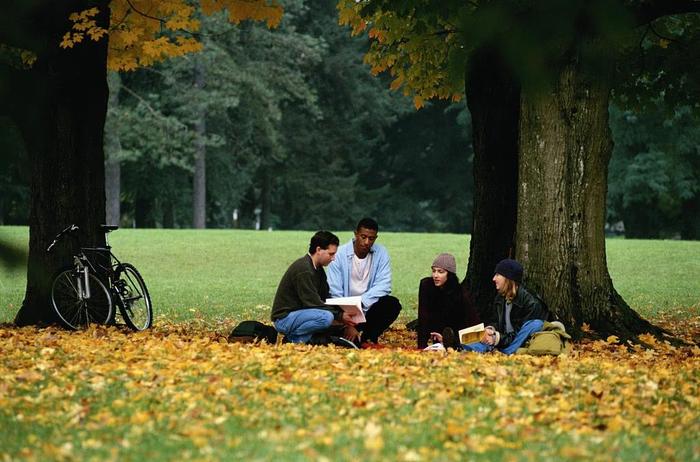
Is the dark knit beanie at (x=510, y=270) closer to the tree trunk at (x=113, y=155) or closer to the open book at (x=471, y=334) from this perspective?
the open book at (x=471, y=334)

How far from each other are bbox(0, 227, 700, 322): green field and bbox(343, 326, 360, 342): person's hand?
5.89 meters

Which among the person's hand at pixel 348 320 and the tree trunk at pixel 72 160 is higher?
the tree trunk at pixel 72 160

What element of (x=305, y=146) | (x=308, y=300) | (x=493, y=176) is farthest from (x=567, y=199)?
(x=305, y=146)

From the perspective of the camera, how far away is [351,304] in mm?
10500

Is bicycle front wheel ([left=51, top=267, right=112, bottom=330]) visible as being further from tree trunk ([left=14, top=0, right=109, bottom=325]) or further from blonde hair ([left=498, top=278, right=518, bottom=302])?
blonde hair ([left=498, top=278, right=518, bottom=302])

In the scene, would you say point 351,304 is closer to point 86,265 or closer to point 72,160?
point 86,265

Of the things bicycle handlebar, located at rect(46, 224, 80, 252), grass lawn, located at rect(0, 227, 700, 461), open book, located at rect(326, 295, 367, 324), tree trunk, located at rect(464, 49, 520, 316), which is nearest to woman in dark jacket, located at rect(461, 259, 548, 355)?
grass lawn, located at rect(0, 227, 700, 461)

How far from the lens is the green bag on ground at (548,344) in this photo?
9758 millimetres

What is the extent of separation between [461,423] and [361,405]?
29.0 inches

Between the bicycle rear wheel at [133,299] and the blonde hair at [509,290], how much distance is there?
3983mm

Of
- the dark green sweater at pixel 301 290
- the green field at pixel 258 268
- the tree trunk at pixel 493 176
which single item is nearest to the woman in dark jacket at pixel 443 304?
the dark green sweater at pixel 301 290

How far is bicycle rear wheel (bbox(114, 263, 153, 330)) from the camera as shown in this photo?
40.0 feet

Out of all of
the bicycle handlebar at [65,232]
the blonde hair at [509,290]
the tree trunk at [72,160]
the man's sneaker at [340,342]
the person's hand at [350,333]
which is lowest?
the man's sneaker at [340,342]

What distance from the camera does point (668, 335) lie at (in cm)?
1281
